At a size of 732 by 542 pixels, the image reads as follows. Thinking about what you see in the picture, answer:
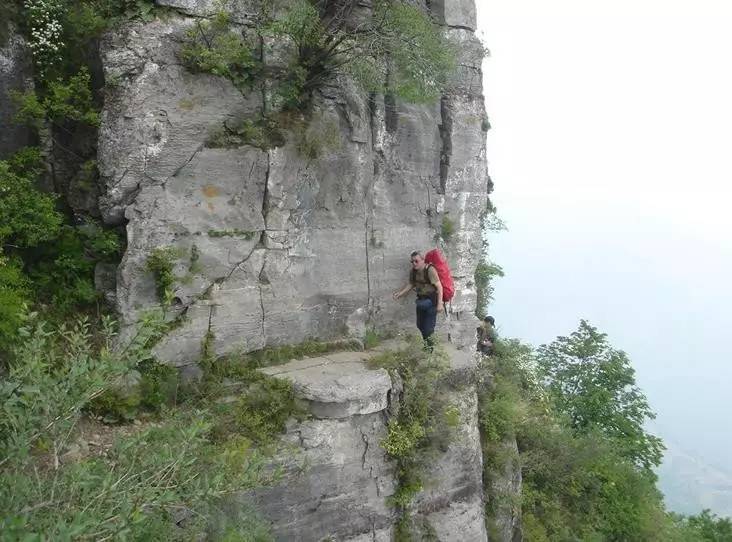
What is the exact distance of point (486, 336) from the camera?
12094 millimetres

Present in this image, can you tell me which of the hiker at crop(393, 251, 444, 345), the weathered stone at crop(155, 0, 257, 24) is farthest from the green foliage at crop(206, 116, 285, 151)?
the hiker at crop(393, 251, 444, 345)

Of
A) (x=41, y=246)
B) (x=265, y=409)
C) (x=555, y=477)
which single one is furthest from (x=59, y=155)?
(x=555, y=477)

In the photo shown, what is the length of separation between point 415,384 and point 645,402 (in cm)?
1145

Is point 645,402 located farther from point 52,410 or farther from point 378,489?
point 52,410

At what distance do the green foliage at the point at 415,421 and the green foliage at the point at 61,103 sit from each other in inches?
184

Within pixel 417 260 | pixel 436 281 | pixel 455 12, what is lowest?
pixel 436 281

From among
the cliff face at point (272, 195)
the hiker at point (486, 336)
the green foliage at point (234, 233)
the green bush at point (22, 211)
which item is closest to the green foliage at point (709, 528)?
the hiker at point (486, 336)

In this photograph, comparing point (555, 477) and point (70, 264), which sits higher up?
point (70, 264)

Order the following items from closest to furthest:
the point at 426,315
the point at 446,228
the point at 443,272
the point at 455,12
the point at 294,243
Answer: the point at 294,243 < the point at 426,315 < the point at 443,272 < the point at 455,12 < the point at 446,228

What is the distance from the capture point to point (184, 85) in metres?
6.62

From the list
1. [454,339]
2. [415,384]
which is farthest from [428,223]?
[415,384]

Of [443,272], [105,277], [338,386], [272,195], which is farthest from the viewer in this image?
[443,272]

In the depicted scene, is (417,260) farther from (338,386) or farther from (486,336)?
(486,336)

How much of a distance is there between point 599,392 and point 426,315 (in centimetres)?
961
